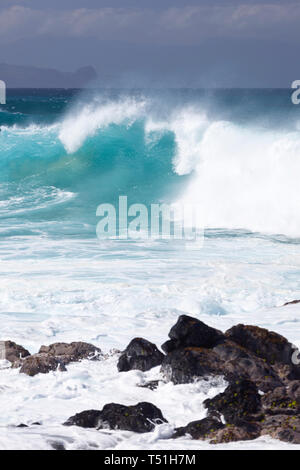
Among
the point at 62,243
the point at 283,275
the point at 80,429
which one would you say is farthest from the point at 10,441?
the point at 62,243

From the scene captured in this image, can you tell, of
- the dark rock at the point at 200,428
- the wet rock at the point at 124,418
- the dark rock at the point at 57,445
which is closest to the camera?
the dark rock at the point at 57,445

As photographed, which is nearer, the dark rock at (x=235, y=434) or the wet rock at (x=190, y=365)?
the dark rock at (x=235, y=434)

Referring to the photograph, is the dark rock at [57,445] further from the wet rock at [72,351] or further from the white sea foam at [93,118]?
the white sea foam at [93,118]

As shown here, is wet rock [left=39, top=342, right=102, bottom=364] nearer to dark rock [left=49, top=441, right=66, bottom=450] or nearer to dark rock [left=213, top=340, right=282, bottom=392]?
dark rock [left=213, top=340, right=282, bottom=392]

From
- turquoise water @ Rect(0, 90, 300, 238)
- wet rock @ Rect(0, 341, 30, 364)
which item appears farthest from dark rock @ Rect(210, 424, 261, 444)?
turquoise water @ Rect(0, 90, 300, 238)

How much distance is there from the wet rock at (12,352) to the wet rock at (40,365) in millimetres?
338

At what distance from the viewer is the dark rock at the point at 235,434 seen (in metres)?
5.35

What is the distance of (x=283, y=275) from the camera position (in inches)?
464

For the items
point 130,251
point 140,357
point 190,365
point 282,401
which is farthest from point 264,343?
point 130,251

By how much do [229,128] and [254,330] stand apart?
1724cm

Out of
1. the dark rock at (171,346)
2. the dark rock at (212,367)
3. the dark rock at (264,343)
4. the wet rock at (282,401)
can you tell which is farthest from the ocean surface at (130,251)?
the dark rock at (264,343)

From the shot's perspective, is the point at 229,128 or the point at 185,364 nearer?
the point at 185,364
